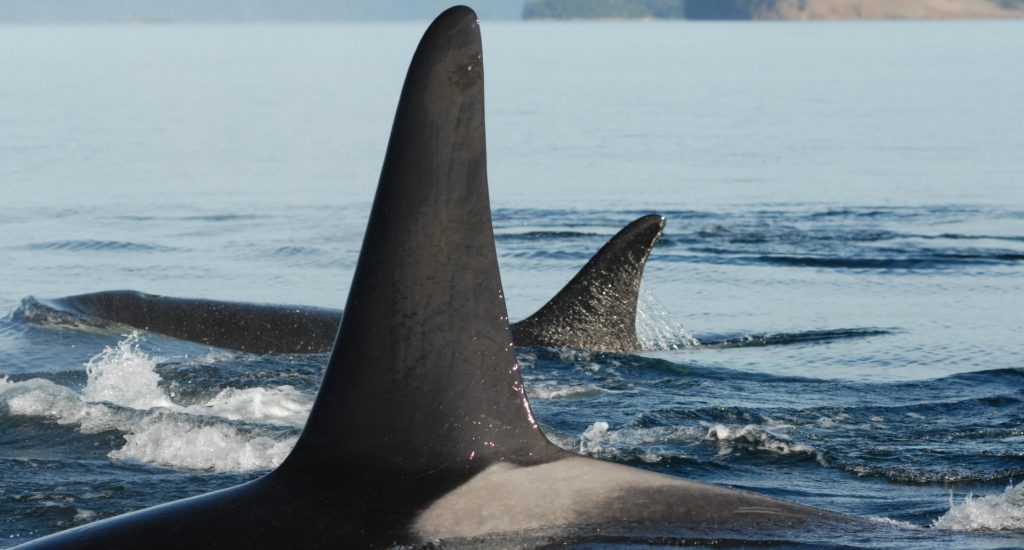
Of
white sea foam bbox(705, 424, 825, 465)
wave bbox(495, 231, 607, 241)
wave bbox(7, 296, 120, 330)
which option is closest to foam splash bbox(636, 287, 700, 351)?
white sea foam bbox(705, 424, 825, 465)

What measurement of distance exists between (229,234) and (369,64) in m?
58.3

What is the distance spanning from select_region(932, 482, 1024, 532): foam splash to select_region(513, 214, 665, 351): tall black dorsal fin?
6.01 meters

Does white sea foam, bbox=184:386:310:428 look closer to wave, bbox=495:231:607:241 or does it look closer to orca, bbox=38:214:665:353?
orca, bbox=38:214:665:353

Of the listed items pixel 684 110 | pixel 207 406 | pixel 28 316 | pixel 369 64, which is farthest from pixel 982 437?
pixel 369 64

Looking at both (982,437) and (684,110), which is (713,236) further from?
(684,110)

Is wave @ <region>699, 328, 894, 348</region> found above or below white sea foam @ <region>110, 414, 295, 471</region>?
below

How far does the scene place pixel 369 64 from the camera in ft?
255

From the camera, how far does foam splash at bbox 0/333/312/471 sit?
8.06m

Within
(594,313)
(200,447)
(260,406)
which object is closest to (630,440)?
(200,447)

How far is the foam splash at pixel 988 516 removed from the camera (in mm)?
4969

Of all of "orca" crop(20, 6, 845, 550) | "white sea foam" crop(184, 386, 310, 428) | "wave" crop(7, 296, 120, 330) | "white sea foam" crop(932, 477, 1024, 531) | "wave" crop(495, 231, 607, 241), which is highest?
"orca" crop(20, 6, 845, 550)

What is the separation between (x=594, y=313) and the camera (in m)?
11.6

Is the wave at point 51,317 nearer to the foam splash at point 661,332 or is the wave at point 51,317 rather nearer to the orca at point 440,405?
the foam splash at point 661,332

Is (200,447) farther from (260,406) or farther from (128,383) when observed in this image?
(128,383)
